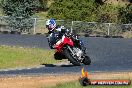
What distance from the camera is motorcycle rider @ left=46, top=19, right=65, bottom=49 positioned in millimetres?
21359

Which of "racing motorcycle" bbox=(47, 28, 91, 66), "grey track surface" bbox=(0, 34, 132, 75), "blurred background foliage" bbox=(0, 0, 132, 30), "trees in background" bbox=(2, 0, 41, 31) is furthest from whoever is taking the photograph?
"blurred background foliage" bbox=(0, 0, 132, 30)

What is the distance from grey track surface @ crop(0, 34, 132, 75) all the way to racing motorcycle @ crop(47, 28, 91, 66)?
44 cm

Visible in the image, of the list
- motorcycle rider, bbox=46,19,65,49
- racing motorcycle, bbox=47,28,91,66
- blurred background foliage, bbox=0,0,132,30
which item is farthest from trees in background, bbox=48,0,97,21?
motorcycle rider, bbox=46,19,65,49

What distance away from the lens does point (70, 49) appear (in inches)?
868

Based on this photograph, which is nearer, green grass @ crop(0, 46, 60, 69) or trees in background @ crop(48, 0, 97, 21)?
green grass @ crop(0, 46, 60, 69)

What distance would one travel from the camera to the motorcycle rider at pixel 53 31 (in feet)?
70.1

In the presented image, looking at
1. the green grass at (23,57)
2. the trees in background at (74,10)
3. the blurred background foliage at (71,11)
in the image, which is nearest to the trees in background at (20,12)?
the blurred background foliage at (71,11)

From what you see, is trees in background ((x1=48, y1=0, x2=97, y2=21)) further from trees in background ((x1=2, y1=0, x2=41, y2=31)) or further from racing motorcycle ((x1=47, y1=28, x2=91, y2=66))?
racing motorcycle ((x1=47, y1=28, x2=91, y2=66))

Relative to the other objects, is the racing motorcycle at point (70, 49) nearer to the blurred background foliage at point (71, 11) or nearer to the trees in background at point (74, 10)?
the blurred background foliage at point (71, 11)

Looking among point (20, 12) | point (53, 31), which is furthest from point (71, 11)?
point (53, 31)

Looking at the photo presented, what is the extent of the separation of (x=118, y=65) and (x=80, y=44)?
2.23m

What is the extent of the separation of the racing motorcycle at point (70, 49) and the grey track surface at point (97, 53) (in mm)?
441

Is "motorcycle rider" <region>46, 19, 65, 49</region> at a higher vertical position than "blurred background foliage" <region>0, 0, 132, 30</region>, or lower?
higher

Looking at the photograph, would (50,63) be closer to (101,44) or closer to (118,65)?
(118,65)
